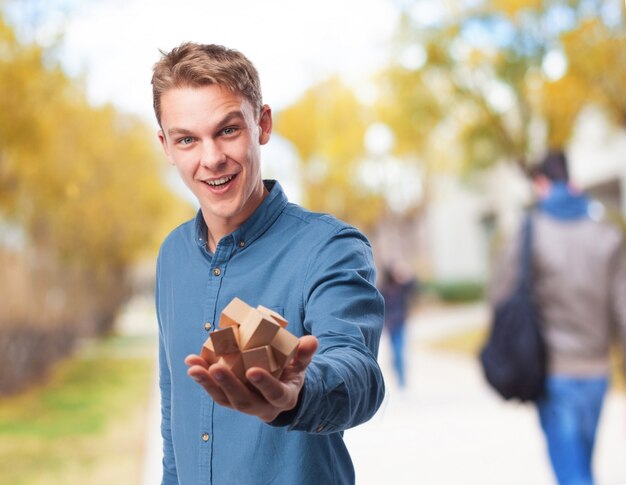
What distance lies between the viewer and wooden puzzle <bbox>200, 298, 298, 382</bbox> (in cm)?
67

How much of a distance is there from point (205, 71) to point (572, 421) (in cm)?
133

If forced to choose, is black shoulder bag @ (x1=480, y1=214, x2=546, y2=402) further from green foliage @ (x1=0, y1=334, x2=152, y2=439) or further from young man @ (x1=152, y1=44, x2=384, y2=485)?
green foliage @ (x1=0, y1=334, x2=152, y2=439)

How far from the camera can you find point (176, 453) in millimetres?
1053

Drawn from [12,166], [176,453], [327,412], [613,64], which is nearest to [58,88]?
[12,166]

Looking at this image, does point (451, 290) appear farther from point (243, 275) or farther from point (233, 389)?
point (233, 389)

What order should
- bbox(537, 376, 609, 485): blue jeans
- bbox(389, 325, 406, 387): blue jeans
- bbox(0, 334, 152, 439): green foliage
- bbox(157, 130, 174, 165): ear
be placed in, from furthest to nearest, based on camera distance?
1. bbox(389, 325, 406, 387): blue jeans
2. bbox(0, 334, 152, 439): green foliage
3. bbox(537, 376, 609, 485): blue jeans
4. bbox(157, 130, 174, 165): ear

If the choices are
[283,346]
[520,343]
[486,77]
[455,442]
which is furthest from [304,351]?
[486,77]

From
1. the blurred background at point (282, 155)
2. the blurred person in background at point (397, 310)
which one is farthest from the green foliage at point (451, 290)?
the blurred person in background at point (397, 310)

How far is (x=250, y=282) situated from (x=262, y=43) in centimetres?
403

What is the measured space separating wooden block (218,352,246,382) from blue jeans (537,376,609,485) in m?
1.43

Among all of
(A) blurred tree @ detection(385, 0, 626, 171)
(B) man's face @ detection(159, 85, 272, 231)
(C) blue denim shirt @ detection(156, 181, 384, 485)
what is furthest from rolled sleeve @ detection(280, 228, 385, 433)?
(A) blurred tree @ detection(385, 0, 626, 171)

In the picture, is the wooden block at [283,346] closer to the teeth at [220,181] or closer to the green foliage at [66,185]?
the teeth at [220,181]

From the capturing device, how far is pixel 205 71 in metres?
0.93

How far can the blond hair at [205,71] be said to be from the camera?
93 cm
